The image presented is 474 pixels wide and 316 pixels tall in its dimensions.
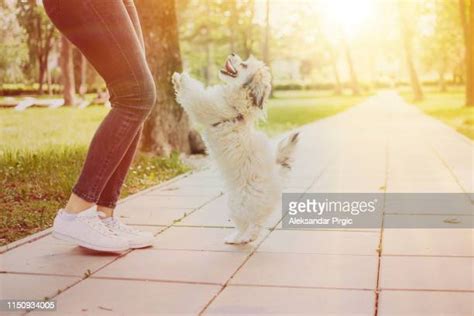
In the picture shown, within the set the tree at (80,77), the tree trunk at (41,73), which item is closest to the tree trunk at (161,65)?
the tree trunk at (41,73)

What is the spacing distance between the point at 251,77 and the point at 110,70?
849 millimetres

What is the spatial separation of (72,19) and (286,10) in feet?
152

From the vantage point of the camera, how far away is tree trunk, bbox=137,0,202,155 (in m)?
9.36

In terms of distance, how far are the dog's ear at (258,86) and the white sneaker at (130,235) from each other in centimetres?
107

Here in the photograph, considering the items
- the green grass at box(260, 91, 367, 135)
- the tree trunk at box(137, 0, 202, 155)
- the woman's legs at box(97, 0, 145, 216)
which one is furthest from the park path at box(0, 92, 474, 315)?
the tree trunk at box(137, 0, 202, 155)

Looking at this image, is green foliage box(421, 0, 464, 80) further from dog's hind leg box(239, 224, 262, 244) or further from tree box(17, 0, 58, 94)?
dog's hind leg box(239, 224, 262, 244)

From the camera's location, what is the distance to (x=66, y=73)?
37.8 feet

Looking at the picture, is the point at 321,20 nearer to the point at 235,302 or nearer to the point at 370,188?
the point at 370,188

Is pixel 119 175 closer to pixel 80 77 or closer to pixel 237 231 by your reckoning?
pixel 237 231

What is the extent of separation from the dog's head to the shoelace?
114 cm

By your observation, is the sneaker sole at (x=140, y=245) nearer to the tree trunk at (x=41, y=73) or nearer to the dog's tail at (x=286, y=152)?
the dog's tail at (x=286, y=152)

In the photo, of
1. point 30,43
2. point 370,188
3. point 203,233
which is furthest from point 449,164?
point 30,43

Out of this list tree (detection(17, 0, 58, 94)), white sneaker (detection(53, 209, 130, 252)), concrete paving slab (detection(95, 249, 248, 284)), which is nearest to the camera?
concrete paving slab (detection(95, 249, 248, 284))

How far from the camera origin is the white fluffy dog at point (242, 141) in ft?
13.9
